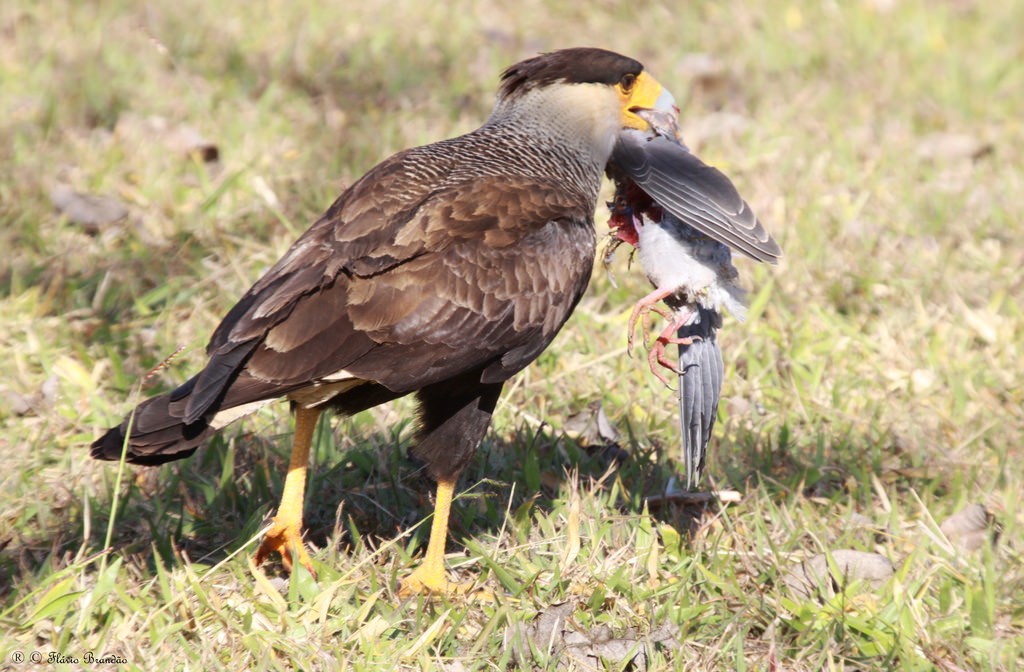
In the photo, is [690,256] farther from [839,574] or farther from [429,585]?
[429,585]

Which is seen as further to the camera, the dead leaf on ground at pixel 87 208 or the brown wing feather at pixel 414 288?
the dead leaf on ground at pixel 87 208

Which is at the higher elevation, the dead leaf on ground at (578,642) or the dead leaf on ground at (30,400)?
the dead leaf on ground at (30,400)

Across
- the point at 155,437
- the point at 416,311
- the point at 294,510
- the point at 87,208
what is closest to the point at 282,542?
the point at 294,510

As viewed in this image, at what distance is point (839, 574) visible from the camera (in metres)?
3.67

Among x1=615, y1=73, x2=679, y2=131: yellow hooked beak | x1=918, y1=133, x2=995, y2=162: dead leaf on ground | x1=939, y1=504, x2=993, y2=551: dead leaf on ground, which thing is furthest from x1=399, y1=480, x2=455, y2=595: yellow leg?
x1=918, y1=133, x2=995, y2=162: dead leaf on ground

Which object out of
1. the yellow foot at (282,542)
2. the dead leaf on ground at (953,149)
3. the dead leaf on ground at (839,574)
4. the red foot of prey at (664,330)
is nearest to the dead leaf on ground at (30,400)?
the yellow foot at (282,542)

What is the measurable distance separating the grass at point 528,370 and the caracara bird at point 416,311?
1.03ft

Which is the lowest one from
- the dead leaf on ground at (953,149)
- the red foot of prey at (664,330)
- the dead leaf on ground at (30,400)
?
the dead leaf on ground at (30,400)

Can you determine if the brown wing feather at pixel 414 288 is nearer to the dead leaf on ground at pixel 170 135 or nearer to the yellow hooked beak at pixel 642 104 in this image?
the yellow hooked beak at pixel 642 104

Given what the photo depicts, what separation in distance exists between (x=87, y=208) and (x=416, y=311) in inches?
91.6

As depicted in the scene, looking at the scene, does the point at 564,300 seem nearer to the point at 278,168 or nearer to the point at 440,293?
the point at 440,293

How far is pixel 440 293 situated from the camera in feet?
11.2

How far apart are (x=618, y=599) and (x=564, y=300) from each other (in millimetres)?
873

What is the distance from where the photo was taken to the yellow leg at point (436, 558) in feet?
11.8
